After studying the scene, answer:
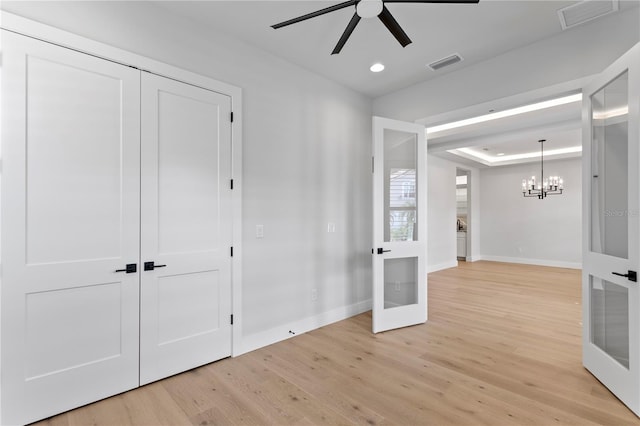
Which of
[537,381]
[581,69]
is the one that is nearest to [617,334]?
[537,381]

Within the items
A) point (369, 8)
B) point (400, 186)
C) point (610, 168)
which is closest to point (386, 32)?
point (369, 8)

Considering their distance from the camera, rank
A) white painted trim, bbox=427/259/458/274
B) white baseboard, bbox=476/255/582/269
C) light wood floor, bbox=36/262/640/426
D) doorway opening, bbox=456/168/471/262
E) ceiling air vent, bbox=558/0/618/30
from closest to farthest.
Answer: light wood floor, bbox=36/262/640/426, ceiling air vent, bbox=558/0/618/30, white painted trim, bbox=427/259/458/274, white baseboard, bbox=476/255/582/269, doorway opening, bbox=456/168/471/262

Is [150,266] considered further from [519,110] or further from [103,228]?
[519,110]

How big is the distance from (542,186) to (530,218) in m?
1.22

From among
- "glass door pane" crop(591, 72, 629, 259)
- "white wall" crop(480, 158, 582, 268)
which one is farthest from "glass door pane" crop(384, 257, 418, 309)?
"white wall" crop(480, 158, 582, 268)

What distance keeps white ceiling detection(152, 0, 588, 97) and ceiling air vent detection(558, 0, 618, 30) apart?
6cm

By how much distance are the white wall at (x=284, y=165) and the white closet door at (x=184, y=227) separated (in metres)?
0.23

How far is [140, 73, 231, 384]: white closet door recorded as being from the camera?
2.51 meters

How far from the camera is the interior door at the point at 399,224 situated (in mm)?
3674

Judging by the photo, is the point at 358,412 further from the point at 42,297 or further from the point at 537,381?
the point at 42,297

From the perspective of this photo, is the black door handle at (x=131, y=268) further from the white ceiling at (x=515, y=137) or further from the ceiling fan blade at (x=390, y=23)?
the white ceiling at (x=515, y=137)

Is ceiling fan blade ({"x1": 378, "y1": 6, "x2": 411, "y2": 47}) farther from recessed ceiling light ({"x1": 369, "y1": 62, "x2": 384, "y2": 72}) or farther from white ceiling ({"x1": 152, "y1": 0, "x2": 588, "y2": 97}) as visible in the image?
recessed ceiling light ({"x1": 369, "y1": 62, "x2": 384, "y2": 72})

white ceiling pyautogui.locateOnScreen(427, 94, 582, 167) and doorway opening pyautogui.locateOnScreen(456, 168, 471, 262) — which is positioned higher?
white ceiling pyautogui.locateOnScreen(427, 94, 582, 167)

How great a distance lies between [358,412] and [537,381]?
156 cm
